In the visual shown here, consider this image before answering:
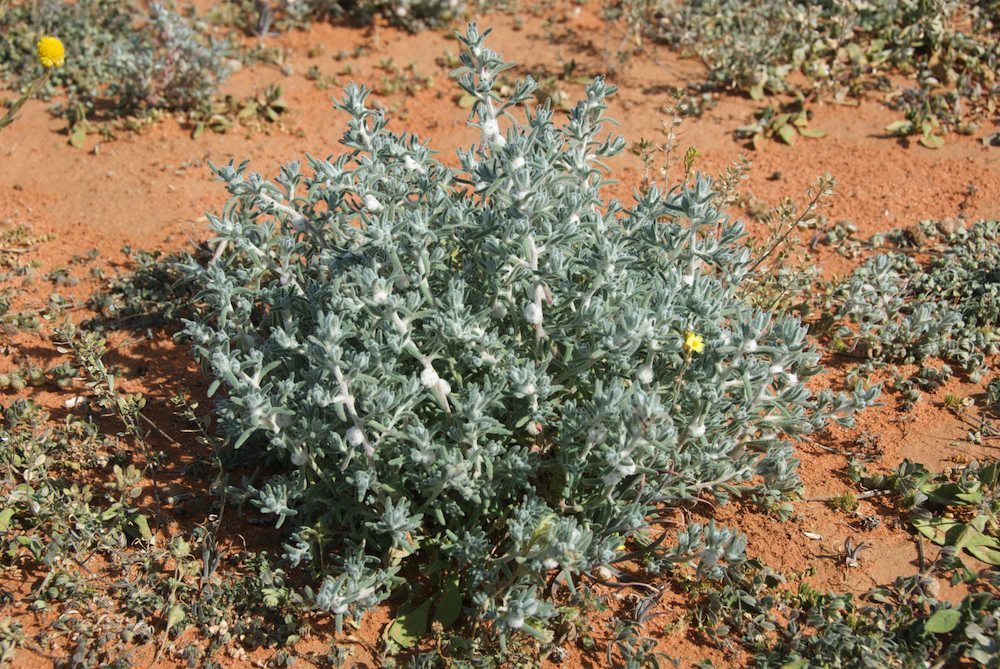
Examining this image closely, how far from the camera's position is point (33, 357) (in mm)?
5336

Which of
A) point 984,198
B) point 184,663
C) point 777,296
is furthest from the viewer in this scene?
point 984,198

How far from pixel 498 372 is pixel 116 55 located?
197 inches

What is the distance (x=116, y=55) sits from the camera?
716 centimetres

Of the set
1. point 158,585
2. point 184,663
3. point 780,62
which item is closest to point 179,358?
point 158,585

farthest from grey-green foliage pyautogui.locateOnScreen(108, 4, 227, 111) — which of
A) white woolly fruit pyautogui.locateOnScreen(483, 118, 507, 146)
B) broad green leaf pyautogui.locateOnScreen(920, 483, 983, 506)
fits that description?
broad green leaf pyautogui.locateOnScreen(920, 483, 983, 506)

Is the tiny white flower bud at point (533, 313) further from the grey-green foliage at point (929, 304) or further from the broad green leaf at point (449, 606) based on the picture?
the grey-green foliage at point (929, 304)

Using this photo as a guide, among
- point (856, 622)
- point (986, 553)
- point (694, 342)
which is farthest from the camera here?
point (986, 553)

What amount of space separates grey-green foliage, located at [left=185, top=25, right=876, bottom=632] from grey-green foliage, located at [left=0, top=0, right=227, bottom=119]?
3.47m

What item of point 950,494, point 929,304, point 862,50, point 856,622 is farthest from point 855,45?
point 856,622

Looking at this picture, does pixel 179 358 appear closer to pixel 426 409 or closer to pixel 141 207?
pixel 141 207

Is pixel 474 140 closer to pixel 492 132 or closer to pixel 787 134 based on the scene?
pixel 787 134

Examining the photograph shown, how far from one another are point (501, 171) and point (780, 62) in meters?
4.53

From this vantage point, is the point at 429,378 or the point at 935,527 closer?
the point at 429,378

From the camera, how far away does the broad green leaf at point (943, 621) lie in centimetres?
373
